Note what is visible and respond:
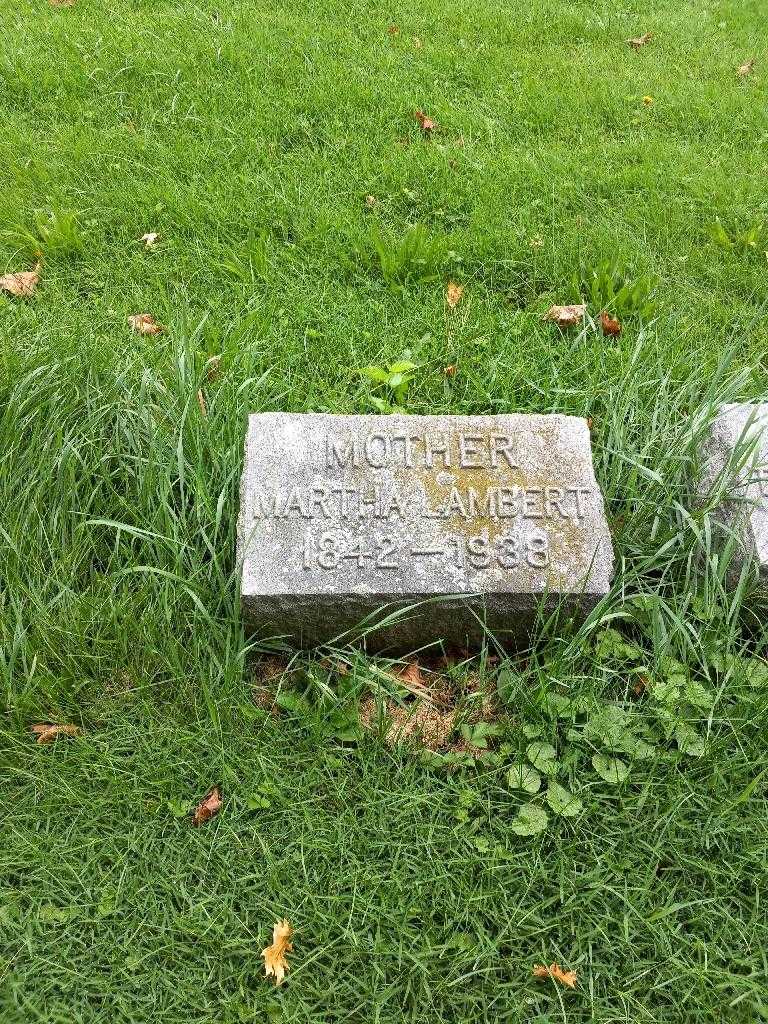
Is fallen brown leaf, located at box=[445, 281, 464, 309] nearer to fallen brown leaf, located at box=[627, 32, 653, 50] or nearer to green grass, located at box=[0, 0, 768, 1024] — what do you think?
green grass, located at box=[0, 0, 768, 1024]

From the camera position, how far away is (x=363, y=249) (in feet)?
11.4

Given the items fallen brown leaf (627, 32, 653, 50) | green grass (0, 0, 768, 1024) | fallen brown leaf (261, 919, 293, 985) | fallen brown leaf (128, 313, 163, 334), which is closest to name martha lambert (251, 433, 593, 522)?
green grass (0, 0, 768, 1024)

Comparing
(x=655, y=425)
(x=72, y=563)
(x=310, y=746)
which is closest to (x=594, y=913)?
(x=310, y=746)

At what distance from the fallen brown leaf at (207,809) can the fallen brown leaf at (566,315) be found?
7.73 feet

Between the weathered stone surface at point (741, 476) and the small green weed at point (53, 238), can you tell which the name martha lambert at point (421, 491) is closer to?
the weathered stone surface at point (741, 476)

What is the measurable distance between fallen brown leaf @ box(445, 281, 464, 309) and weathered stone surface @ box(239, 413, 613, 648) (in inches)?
42.5

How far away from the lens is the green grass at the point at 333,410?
1868 mm

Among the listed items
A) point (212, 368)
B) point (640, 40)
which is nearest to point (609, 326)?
point (212, 368)

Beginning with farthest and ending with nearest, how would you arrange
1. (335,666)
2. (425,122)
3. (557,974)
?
(425,122)
(335,666)
(557,974)

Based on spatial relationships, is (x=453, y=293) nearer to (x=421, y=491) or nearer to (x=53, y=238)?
(x=421, y=491)

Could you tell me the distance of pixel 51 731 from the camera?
7.10 ft

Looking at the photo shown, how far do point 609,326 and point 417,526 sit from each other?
1556 millimetres

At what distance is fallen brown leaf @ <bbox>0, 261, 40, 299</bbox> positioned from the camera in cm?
328

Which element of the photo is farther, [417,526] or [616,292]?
[616,292]
